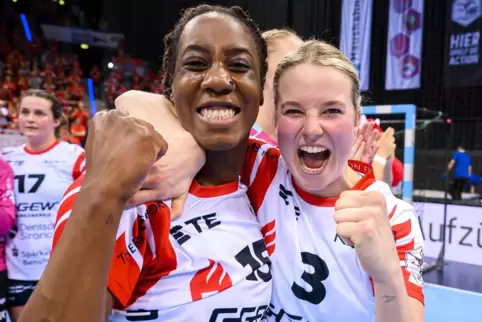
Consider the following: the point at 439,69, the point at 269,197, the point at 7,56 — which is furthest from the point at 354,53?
the point at 269,197

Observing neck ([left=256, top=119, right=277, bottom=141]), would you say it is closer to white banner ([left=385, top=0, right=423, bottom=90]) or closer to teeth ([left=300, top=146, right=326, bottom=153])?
teeth ([left=300, top=146, right=326, bottom=153])

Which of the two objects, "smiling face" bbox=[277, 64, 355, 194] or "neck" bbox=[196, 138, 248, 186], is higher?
"smiling face" bbox=[277, 64, 355, 194]

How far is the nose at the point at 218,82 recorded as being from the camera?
40.4 inches

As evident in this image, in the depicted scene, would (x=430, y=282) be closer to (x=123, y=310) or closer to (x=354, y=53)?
(x=123, y=310)

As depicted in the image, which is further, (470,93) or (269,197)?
(470,93)

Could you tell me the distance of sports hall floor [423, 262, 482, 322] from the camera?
3.61m

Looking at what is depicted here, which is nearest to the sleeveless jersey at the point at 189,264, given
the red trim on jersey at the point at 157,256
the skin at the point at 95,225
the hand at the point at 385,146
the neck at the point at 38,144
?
the red trim on jersey at the point at 157,256

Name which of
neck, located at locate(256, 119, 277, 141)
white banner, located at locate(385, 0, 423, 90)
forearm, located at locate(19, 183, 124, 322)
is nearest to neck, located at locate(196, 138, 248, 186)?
forearm, located at locate(19, 183, 124, 322)

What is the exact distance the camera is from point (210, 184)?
118cm

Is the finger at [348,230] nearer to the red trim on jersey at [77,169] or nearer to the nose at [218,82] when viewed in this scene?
the nose at [218,82]

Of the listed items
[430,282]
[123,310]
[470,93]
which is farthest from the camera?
[470,93]

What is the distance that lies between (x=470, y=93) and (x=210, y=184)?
976cm

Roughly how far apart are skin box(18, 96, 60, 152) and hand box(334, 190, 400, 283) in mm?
2647

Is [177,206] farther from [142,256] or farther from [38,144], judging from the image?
[38,144]
